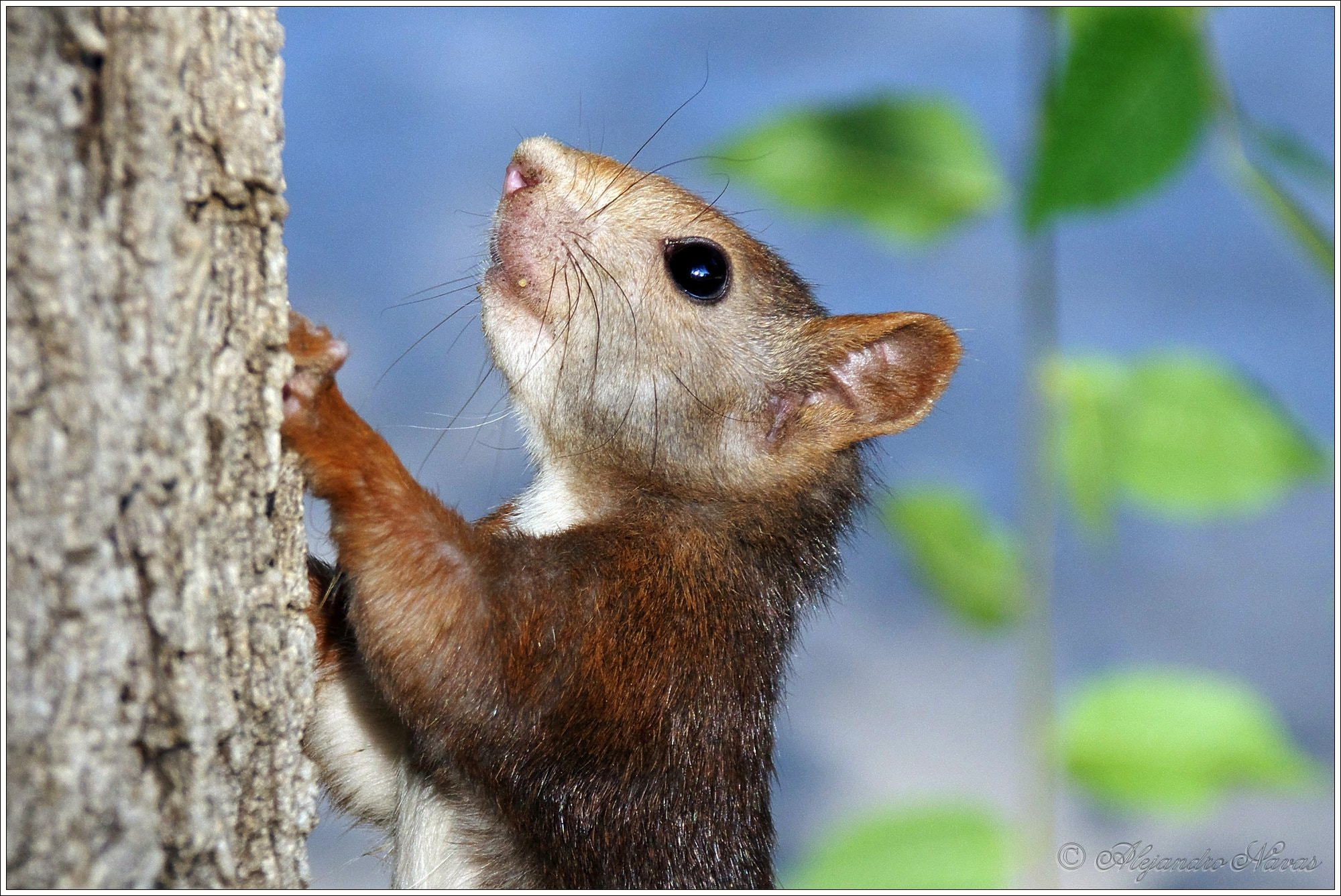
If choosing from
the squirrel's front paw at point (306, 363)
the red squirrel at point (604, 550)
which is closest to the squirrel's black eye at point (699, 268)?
the red squirrel at point (604, 550)

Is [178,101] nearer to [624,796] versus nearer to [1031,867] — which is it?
[624,796]

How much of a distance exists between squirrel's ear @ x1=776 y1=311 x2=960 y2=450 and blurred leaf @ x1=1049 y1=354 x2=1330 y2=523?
1.25m

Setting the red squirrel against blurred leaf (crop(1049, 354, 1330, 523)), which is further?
the red squirrel

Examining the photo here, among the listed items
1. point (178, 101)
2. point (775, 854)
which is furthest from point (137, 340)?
point (775, 854)

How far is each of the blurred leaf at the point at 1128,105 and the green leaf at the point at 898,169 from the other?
702mm

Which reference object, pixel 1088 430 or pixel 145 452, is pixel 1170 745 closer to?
pixel 1088 430

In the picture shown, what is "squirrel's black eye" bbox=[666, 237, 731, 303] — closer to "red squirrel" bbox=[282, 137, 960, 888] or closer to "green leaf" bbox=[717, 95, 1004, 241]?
"red squirrel" bbox=[282, 137, 960, 888]

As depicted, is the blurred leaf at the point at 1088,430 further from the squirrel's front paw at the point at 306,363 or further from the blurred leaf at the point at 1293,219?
the squirrel's front paw at the point at 306,363

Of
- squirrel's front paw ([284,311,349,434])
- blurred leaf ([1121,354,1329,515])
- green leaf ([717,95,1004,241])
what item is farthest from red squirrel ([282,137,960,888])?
blurred leaf ([1121,354,1329,515])

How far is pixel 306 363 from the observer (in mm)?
2783

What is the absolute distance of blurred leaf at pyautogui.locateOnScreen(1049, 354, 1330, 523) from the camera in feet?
8.09

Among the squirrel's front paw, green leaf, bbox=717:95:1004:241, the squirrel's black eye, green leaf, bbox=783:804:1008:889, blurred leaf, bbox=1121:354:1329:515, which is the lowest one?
green leaf, bbox=783:804:1008:889

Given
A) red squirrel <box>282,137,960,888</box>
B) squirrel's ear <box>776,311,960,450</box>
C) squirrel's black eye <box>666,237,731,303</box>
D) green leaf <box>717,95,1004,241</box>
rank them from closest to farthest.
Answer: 1. green leaf <box>717,95,1004,241</box>
2. red squirrel <box>282,137,960,888</box>
3. squirrel's ear <box>776,311,960,450</box>
4. squirrel's black eye <box>666,237,731,303</box>

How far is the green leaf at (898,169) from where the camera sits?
113 inches
